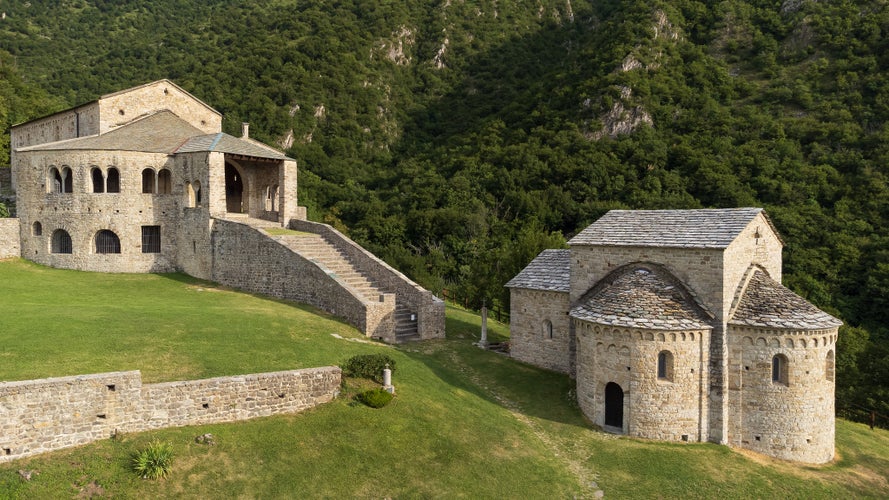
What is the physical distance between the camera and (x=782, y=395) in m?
16.8

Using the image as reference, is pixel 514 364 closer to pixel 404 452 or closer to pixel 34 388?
pixel 404 452

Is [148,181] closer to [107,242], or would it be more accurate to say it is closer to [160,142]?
[160,142]

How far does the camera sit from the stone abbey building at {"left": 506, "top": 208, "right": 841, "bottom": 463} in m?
16.8

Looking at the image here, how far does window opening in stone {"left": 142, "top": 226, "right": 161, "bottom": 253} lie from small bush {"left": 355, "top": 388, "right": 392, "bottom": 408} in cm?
2001

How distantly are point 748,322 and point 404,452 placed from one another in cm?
1064

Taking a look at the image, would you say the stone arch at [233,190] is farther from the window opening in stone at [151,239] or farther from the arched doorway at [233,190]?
the window opening in stone at [151,239]

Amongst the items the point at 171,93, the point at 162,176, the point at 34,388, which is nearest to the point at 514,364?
the point at 34,388

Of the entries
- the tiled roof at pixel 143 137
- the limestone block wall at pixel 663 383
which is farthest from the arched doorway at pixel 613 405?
the tiled roof at pixel 143 137

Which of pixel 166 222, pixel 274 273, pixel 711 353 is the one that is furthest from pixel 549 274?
pixel 166 222

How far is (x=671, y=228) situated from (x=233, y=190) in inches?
1067

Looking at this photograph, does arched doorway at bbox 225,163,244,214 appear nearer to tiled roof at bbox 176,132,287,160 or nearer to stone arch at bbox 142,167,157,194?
tiled roof at bbox 176,132,287,160

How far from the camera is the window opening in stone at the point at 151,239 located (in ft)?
99.5

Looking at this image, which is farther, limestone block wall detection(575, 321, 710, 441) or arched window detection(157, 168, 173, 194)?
arched window detection(157, 168, 173, 194)

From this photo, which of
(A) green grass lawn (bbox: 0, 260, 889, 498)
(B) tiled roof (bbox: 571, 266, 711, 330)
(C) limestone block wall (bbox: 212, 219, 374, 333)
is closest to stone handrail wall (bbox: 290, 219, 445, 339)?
(C) limestone block wall (bbox: 212, 219, 374, 333)
